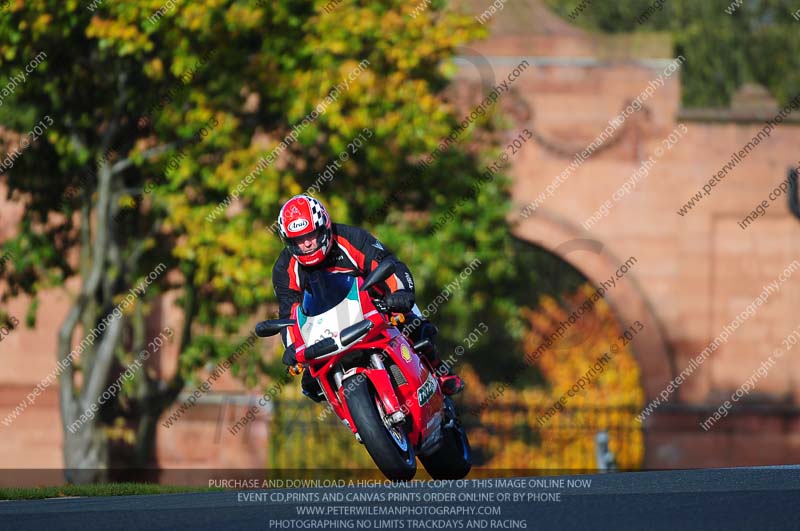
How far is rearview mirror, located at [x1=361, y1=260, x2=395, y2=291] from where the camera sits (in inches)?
355

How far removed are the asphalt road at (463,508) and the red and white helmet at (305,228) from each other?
5.05 feet

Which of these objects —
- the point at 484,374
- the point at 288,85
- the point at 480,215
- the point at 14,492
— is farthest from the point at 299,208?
the point at 484,374

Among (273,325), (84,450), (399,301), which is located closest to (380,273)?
(399,301)

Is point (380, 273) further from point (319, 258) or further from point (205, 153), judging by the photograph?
point (205, 153)

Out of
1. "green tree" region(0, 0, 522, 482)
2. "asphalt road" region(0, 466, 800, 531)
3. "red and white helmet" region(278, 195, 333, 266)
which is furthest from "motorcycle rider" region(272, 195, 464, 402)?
"green tree" region(0, 0, 522, 482)

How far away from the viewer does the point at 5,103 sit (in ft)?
62.6

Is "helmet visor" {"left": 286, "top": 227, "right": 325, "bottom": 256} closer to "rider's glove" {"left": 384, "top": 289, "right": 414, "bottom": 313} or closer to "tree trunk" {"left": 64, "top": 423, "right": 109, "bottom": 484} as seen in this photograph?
"rider's glove" {"left": 384, "top": 289, "right": 414, "bottom": 313}

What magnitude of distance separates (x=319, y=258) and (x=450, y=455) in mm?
1828

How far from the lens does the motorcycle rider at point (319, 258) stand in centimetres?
920

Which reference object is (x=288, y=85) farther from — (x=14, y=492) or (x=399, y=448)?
(x=399, y=448)

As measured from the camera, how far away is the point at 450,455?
33.7 feet

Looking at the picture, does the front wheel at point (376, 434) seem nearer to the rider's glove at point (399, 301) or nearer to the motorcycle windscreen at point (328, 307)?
the motorcycle windscreen at point (328, 307)

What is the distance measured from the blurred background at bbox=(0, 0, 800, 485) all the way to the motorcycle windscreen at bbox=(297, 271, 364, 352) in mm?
6950

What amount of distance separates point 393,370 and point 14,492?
3.03 m
